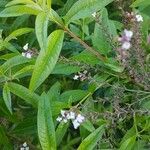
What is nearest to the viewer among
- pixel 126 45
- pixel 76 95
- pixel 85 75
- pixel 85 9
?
pixel 126 45

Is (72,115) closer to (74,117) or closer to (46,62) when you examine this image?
(74,117)

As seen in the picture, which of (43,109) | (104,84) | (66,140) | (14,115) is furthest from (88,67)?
(66,140)

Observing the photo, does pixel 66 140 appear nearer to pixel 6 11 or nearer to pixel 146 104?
pixel 146 104

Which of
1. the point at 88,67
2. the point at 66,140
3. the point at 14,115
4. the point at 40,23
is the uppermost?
the point at 40,23

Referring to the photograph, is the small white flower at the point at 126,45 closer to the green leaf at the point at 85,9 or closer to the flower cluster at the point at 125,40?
the flower cluster at the point at 125,40

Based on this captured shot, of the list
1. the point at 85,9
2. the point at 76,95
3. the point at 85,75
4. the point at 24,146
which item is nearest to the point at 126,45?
the point at 85,9

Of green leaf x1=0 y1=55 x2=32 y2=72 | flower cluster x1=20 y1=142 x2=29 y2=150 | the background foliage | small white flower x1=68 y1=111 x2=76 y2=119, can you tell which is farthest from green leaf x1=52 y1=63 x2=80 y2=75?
flower cluster x1=20 y1=142 x2=29 y2=150

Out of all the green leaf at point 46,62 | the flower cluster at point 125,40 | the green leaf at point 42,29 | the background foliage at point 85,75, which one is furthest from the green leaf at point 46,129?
the flower cluster at point 125,40
